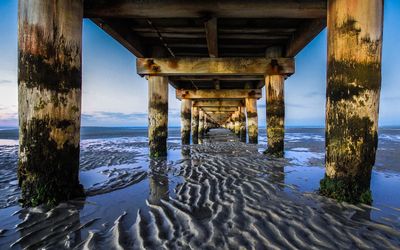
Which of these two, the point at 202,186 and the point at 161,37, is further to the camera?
the point at 161,37

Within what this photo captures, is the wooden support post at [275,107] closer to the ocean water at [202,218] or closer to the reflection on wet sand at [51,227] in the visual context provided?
the ocean water at [202,218]

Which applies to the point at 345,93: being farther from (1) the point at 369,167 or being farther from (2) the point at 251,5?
(2) the point at 251,5

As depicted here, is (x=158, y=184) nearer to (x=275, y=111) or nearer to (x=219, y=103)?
(x=275, y=111)

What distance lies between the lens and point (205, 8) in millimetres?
4539

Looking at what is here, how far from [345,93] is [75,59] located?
3.51m

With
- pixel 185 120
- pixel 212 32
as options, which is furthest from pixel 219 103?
pixel 212 32

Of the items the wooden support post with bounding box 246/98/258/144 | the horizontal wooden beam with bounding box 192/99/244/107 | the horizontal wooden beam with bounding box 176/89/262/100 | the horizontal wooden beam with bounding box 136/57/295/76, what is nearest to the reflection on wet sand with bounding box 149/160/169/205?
the horizontal wooden beam with bounding box 136/57/295/76

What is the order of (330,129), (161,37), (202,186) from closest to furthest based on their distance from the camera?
(330,129)
(202,186)
(161,37)

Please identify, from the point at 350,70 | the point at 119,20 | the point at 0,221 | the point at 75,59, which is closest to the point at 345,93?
the point at 350,70

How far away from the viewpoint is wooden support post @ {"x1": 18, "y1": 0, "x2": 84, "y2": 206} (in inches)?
115

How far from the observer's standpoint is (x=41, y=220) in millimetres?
2545

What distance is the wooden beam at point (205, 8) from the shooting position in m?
4.43

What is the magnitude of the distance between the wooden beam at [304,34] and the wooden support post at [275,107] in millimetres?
756

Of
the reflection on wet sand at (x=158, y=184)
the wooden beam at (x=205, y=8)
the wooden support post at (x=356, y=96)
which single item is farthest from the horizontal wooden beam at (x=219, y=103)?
the wooden support post at (x=356, y=96)
